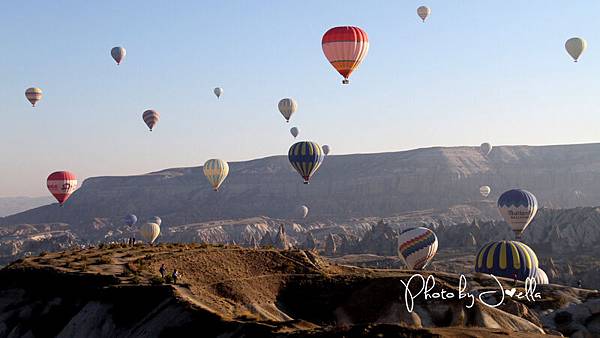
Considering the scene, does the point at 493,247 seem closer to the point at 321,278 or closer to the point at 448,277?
the point at 448,277

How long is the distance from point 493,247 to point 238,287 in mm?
50383

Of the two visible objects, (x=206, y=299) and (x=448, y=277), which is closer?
(x=206, y=299)

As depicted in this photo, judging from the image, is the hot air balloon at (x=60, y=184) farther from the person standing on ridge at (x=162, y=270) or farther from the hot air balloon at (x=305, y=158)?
the person standing on ridge at (x=162, y=270)

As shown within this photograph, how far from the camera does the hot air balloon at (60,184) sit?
109250 mm

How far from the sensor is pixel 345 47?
83.5m

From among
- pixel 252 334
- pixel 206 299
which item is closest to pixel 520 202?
pixel 206 299

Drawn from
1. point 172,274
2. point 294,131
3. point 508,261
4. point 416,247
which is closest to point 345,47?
point 508,261

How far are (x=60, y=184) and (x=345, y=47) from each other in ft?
164

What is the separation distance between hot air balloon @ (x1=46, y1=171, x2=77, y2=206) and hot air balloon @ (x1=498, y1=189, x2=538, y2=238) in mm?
70787

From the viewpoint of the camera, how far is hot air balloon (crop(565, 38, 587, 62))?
128 meters

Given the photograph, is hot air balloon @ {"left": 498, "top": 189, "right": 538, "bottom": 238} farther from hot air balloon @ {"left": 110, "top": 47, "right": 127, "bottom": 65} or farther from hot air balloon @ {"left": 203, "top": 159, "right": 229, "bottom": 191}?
hot air balloon @ {"left": 110, "top": 47, "right": 127, "bottom": 65}

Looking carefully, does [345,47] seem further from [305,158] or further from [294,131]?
[294,131]

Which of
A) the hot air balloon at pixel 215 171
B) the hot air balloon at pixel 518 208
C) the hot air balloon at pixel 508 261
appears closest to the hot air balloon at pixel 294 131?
the hot air balloon at pixel 215 171

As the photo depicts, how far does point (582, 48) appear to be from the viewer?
421ft
